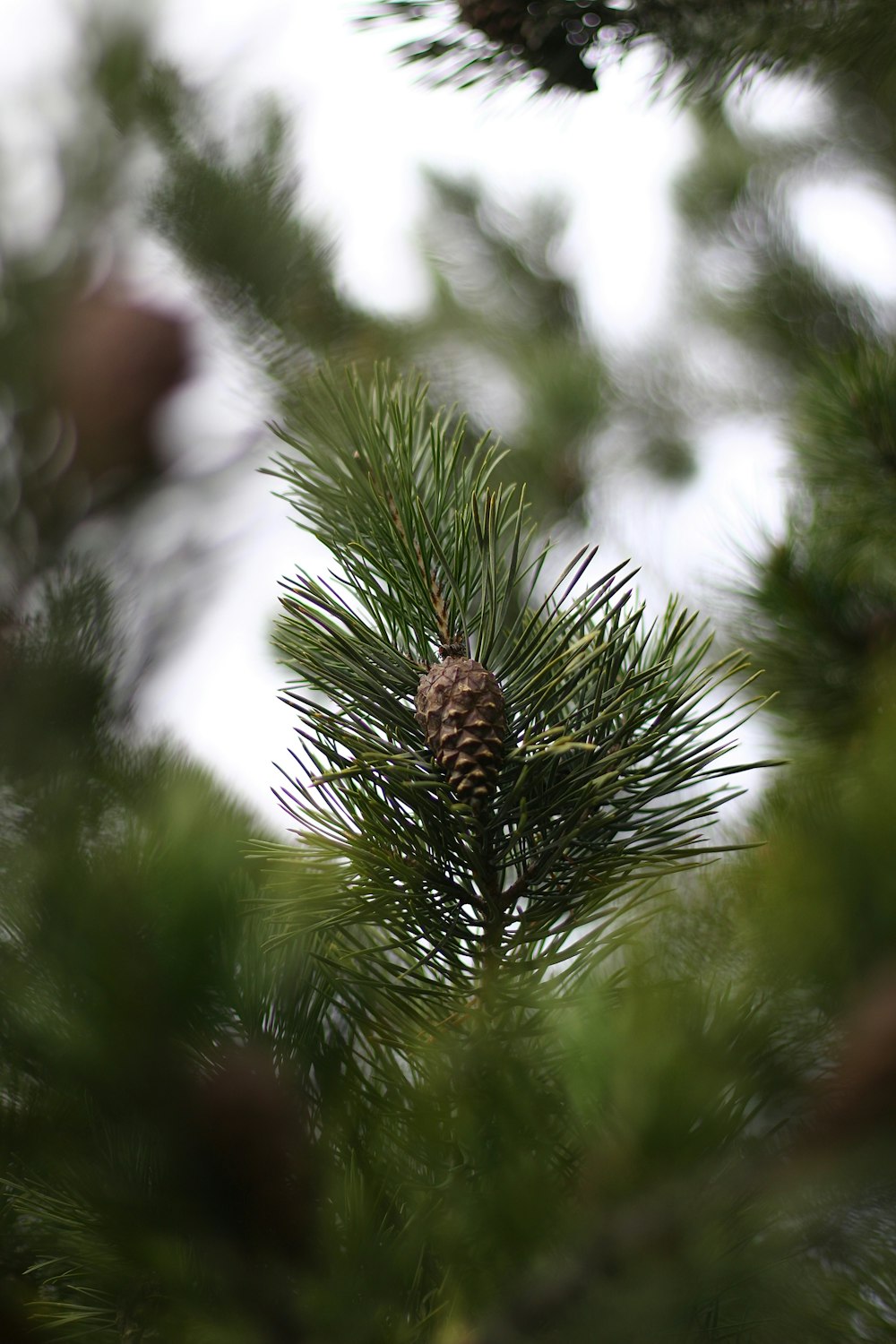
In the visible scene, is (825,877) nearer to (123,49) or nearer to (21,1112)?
(21,1112)

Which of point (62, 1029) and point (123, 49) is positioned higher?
point (123, 49)

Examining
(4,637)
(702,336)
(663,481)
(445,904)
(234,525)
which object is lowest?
(445,904)

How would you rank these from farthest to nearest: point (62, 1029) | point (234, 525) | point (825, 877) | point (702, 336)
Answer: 1. point (702, 336)
2. point (234, 525)
3. point (62, 1029)
4. point (825, 877)

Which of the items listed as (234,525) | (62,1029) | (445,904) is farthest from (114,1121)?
(234,525)

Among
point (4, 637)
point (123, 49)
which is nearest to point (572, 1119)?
point (4, 637)

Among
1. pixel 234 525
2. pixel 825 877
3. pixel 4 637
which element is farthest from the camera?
pixel 234 525

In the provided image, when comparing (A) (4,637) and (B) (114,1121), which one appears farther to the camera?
(A) (4,637)
